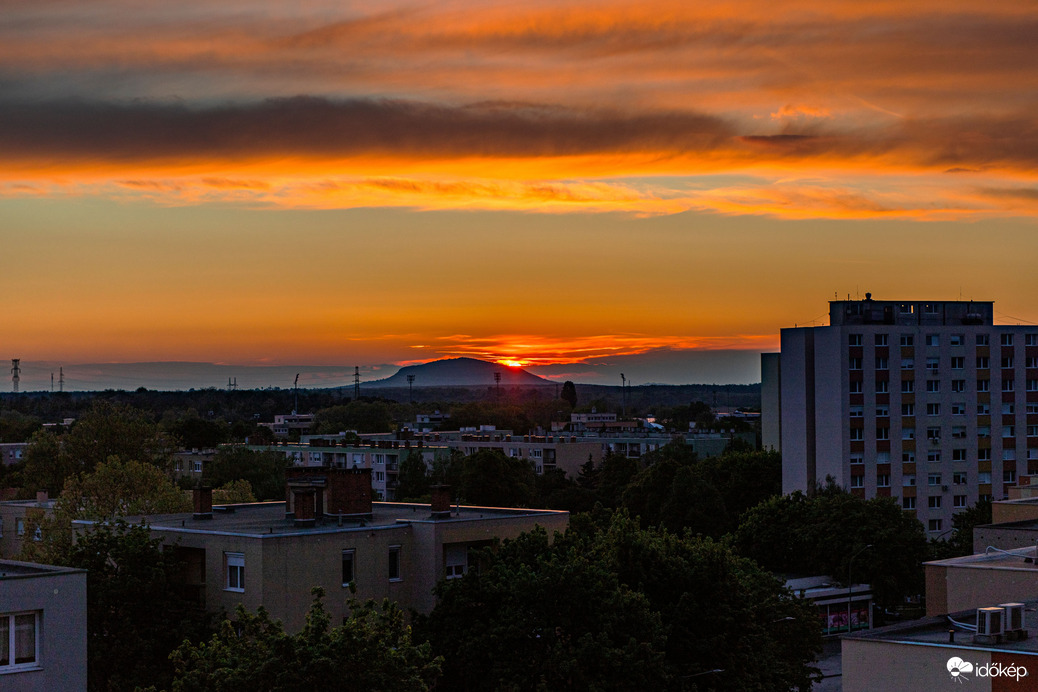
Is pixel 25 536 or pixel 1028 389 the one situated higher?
pixel 1028 389

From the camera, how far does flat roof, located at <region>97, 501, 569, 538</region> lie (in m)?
49.7

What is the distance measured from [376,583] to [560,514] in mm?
10031

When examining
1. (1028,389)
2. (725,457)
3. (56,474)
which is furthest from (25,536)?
(1028,389)

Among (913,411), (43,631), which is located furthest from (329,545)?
(913,411)

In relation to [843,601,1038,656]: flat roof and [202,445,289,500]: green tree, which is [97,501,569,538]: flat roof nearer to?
[843,601,1038,656]: flat roof

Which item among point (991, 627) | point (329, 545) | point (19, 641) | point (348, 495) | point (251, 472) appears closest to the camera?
point (991, 627)

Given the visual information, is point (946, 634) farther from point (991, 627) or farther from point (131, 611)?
point (131, 611)

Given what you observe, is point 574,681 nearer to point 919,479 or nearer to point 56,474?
point 919,479

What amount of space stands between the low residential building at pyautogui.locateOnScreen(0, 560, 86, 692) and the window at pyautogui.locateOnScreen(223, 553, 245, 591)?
13.1m

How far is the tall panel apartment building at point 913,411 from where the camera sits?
108250mm

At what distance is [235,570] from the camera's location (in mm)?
46594

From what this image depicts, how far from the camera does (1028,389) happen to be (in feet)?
374
